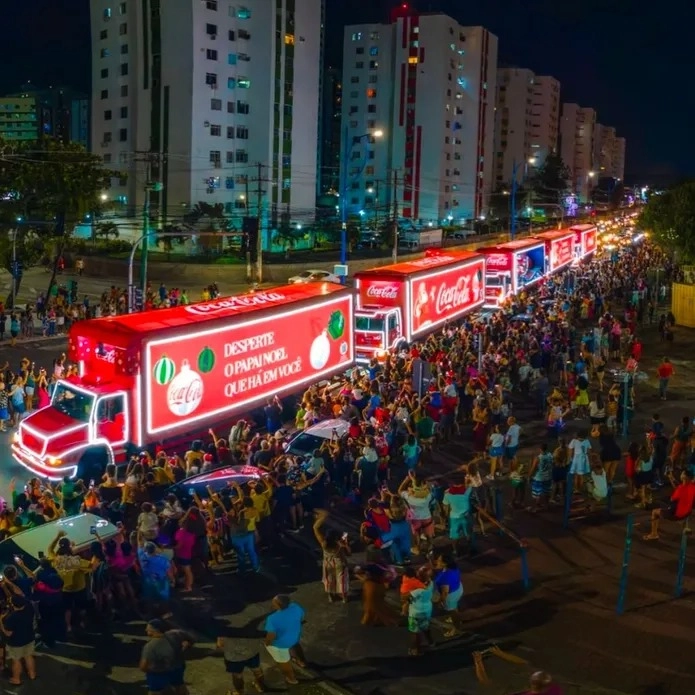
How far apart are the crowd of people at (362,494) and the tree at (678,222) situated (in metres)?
16.2

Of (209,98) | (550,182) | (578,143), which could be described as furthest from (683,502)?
(578,143)

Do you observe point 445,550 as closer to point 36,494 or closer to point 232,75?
point 36,494

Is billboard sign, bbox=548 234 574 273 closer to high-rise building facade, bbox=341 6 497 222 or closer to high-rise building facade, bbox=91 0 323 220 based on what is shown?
high-rise building facade, bbox=91 0 323 220

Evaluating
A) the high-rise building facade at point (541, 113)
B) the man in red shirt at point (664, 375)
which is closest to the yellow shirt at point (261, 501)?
the man in red shirt at point (664, 375)

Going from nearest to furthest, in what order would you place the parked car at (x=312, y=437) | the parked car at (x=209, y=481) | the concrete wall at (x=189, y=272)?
1. the parked car at (x=209, y=481)
2. the parked car at (x=312, y=437)
3. the concrete wall at (x=189, y=272)

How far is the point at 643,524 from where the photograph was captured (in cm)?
1377

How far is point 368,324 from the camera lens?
23.4m

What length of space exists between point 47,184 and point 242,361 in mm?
24776

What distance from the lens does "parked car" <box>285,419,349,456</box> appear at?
16109 mm

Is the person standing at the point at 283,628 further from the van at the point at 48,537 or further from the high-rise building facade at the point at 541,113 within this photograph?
the high-rise building facade at the point at 541,113

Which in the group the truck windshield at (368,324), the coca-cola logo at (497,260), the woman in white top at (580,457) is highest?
the coca-cola logo at (497,260)

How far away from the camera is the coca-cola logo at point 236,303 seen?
54.1 feet

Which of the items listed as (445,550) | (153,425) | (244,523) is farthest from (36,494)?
(445,550)

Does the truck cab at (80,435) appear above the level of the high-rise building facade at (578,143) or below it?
below
